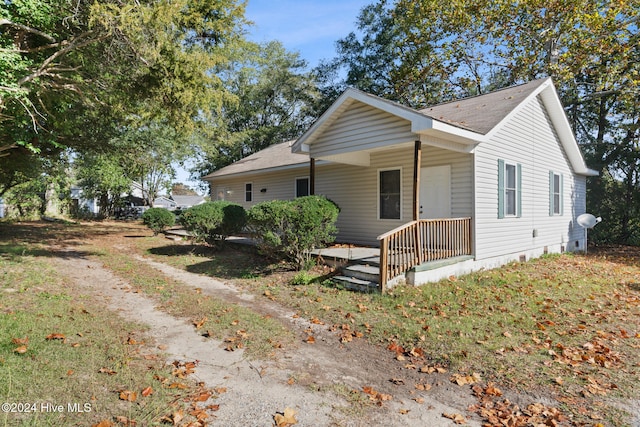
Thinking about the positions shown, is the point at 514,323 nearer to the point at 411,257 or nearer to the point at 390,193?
the point at 411,257

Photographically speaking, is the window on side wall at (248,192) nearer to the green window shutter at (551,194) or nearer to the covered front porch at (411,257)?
the covered front porch at (411,257)

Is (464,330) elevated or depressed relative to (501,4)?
depressed

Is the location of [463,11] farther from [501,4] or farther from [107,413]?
[107,413]

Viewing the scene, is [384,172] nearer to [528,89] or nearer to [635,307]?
[528,89]

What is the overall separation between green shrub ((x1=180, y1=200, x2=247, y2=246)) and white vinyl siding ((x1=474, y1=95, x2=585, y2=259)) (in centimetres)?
646

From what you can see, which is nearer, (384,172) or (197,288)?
(197,288)

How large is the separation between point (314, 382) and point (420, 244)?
4.44 metres

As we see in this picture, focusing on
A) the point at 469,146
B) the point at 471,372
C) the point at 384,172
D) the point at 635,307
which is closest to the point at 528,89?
the point at 469,146

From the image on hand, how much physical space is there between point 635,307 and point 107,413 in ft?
26.2

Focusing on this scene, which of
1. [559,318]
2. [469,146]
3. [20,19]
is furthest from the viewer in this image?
[469,146]

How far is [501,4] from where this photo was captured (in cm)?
1648

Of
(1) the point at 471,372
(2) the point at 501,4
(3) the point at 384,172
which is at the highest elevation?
(2) the point at 501,4

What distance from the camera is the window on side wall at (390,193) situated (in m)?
10.2

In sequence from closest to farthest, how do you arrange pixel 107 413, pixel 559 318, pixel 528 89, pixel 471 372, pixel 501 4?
pixel 107 413 → pixel 471 372 → pixel 559 318 → pixel 528 89 → pixel 501 4
